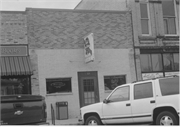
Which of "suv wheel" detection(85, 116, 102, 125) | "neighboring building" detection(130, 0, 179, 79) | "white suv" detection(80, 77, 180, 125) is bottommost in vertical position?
"suv wheel" detection(85, 116, 102, 125)

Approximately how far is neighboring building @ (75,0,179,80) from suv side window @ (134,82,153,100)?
8895 millimetres

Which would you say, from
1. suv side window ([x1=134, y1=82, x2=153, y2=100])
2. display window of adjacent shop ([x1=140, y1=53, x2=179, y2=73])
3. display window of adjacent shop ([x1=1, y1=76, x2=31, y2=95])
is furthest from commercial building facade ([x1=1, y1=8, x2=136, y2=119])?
suv side window ([x1=134, y1=82, x2=153, y2=100])

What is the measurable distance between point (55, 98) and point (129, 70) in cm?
487

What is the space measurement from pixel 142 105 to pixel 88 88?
860 centimetres

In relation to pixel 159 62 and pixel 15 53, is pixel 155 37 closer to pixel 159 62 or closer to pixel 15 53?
pixel 159 62

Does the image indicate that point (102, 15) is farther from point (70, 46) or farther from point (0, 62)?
point (0, 62)

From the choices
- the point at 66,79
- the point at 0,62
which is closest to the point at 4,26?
the point at 0,62

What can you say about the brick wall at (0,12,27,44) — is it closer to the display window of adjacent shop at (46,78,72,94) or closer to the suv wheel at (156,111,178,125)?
the display window of adjacent shop at (46,78,72,94)

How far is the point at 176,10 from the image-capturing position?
1991cm

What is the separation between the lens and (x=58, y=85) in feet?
56.2

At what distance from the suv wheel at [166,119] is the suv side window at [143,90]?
730 millimetres

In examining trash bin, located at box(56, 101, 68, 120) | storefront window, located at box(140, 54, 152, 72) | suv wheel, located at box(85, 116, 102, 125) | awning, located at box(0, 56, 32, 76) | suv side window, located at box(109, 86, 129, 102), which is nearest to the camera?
suv side window, located at box(109, 86, 129, 102)

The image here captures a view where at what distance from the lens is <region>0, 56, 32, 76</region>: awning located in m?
15.5

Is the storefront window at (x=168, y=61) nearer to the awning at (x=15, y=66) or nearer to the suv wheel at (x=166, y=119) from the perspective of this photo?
the awning at (x=15, y=66)
